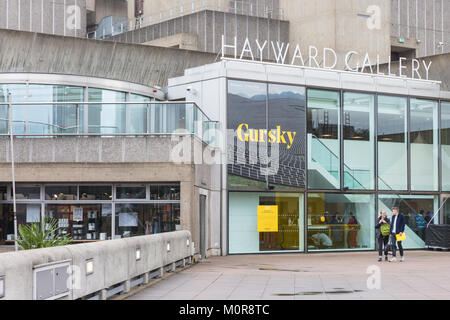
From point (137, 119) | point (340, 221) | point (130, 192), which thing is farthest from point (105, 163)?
point (340, 221)

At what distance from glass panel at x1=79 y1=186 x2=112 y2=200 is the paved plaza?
3.98 meters

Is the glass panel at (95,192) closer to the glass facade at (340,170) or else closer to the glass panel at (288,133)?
the glass facade at (340,170)

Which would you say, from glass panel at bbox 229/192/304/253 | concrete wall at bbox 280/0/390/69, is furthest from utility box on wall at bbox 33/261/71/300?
concrete wall at bbox 280/0/390/69

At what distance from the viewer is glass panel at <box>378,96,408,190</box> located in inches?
1210

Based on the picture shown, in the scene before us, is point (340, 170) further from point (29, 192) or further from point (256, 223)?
point (29, 192)

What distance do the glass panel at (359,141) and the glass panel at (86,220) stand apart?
1068 centimetres

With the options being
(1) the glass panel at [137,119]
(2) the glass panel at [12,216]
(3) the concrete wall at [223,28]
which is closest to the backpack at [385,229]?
(1) the glass panel at [137,119]

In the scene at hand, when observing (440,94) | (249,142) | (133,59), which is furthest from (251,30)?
(249,142)

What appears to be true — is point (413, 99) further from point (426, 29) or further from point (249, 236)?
point (426, 29)

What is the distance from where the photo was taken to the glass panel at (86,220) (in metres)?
23.9

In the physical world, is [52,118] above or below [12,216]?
above

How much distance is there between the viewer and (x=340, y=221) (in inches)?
1163

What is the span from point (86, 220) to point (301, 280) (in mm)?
9669

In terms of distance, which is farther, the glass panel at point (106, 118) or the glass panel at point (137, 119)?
the glass panel at point (106, 118)
